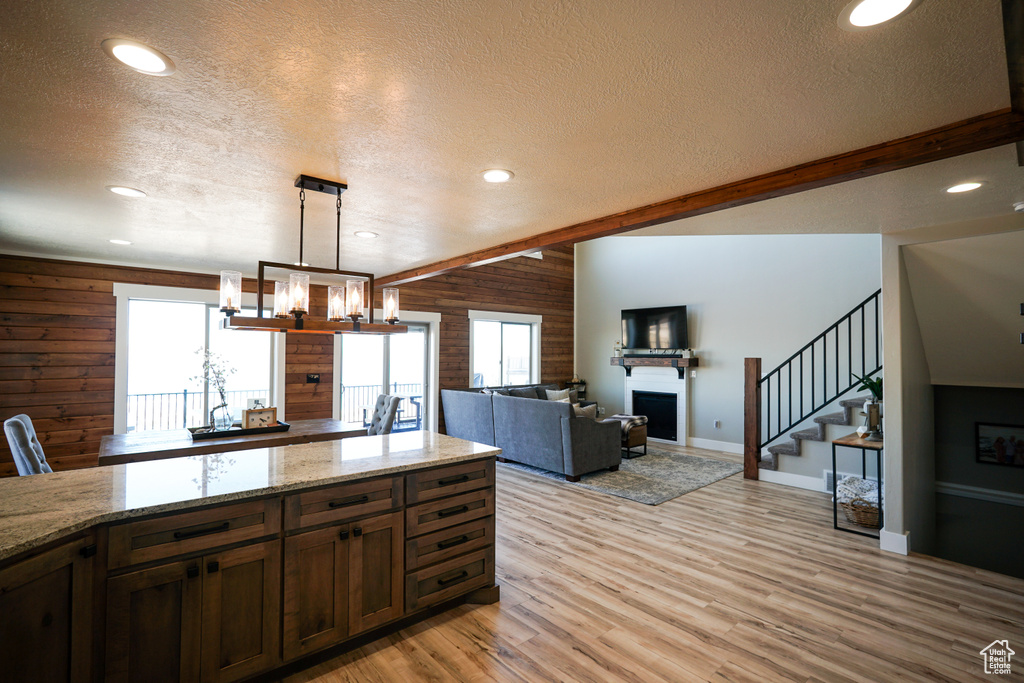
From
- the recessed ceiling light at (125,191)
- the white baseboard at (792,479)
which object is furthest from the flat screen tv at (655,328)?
the recessed ceiling light at (125,191)

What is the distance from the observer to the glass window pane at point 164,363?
547 cm

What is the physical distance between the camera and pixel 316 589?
2.24 m

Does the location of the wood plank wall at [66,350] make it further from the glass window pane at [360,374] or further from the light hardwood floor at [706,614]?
the light hardwood floor at [706,614]

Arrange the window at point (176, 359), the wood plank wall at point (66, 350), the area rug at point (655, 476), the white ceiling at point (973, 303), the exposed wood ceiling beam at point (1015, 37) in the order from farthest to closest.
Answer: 1. the window at point (176, 359)
2. the area rug at point (655, 476)
3. the wood plank wall at point (66, 350)
4. the white ceiling at point (973, 303)
5. the exposed wood ceiling beam at point (1015, 37)

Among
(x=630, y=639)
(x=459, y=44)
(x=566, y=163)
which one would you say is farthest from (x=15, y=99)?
(x=630, y=639)

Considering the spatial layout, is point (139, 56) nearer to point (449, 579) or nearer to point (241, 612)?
point (241, 612)

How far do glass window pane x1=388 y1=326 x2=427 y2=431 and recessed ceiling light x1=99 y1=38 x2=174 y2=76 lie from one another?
5.92m

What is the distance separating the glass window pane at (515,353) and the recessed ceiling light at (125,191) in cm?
629

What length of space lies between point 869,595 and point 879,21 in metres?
3.18

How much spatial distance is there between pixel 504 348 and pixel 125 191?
6.44m

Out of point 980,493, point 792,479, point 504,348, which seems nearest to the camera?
point 980,493

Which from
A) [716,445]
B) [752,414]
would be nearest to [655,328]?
[716,445]

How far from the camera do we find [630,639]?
252 cm

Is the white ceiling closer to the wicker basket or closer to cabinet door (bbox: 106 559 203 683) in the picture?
the wicker basket
